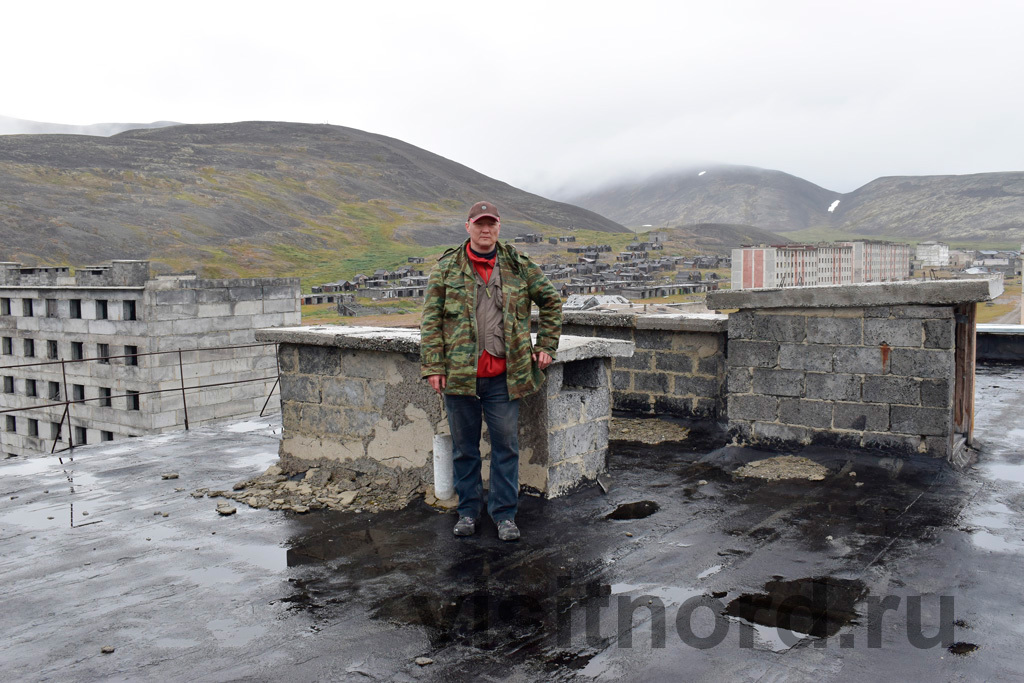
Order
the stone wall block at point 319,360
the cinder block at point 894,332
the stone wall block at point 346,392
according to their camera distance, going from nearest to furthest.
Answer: the stone wall block at point 346,392
the stone wall block at point 319,360
the cinder block at point 894,332

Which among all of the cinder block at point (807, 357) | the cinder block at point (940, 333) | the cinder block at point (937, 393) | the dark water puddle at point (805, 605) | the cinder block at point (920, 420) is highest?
the cinder block at point (940, 333)

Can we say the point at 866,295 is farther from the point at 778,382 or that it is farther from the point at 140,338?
the point at 140,338

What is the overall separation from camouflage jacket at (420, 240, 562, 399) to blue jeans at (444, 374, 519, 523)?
0.13m

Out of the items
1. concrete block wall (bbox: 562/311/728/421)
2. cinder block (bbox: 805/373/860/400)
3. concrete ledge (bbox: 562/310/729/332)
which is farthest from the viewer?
concrete block wall (bbox: 562/311/728/421)

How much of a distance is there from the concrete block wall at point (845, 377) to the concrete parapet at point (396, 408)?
179 cm

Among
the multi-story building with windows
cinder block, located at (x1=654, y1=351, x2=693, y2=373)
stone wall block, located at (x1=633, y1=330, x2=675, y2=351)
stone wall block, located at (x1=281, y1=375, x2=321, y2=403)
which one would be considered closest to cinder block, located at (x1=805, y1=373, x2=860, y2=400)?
cinder block, located at (x1=654, y1=351, x2=693, y2=373)

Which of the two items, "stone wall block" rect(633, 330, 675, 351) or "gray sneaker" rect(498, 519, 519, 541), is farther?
"stone wall block" rect(633, 330, 675, 351)

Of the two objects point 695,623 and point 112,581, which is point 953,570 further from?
point 112,581


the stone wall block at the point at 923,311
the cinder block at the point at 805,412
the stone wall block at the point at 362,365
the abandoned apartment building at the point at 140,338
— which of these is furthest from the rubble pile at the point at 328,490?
the abandoned apartment building at the point at 140,338

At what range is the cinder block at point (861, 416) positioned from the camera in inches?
265

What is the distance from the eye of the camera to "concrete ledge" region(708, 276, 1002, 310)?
6.27 m

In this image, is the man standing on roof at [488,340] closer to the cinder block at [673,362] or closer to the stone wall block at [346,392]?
the stone wall block at [346,392]


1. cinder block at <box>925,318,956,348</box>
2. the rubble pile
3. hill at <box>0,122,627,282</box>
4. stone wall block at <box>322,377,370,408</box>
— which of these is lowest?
the rubble pile

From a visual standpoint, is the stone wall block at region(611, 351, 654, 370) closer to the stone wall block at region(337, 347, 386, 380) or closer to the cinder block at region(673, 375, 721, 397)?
the cinder block at region(673, 375, 721, 397)
